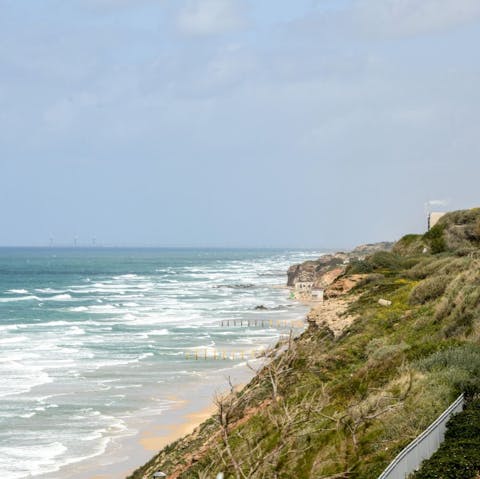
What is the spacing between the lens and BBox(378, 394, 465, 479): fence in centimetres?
1105

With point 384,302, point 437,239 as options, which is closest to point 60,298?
point 437,239

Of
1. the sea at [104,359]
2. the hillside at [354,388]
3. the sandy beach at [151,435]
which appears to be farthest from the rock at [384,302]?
the sandy beach at [151,435]

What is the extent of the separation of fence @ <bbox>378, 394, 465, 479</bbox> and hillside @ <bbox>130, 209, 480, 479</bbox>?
0.63m

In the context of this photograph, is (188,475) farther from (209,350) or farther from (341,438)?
(209,350)

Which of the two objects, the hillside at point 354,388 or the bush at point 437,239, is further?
the bush at point 437,239

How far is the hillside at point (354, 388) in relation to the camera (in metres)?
13.7

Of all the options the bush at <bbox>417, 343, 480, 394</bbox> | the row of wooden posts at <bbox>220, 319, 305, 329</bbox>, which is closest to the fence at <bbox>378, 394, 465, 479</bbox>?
the bush at <bbox>417, 343, 480, 394</bbox>

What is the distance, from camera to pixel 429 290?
102ft

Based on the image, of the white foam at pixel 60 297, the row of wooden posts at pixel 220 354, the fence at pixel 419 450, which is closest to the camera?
the fence at pixel 419 450

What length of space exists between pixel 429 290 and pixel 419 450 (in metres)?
19.7

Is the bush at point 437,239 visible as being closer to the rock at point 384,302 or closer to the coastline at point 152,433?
the coastline at point 152,433

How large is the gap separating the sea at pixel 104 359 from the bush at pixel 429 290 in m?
7.33

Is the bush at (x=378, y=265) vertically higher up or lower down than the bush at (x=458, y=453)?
higher up

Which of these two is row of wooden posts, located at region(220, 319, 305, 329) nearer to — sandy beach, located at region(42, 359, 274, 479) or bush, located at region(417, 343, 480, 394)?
sandy beach, located at region(42, 359, 274, 479)
